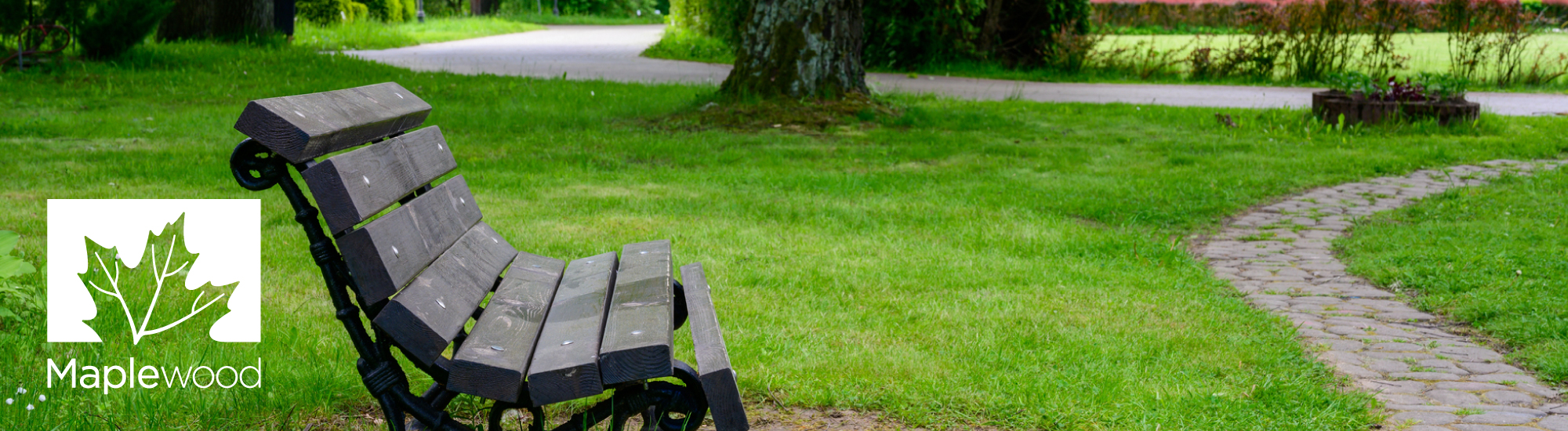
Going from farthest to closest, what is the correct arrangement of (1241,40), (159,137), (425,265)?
(1241,40)
(159,137)
(425,265)

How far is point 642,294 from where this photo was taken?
8.24 ft

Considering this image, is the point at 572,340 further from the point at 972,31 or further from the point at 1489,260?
the point at 972,31

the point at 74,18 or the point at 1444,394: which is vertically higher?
the point at 74,18

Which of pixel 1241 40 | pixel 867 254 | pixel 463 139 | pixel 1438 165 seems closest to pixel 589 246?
pixel 867 254

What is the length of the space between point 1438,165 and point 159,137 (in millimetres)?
9086

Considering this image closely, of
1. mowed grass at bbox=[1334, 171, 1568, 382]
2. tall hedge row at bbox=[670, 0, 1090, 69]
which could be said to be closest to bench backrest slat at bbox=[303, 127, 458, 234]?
mowed grass at bbox=[1334, 171, 1568, 382]

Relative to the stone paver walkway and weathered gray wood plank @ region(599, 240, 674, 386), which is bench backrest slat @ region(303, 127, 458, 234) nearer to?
weathered gray wood plank @ region(599, 240, 674, 386)

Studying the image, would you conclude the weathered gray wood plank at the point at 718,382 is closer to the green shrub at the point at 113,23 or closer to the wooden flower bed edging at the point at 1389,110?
the wooden flower bed edging at the point at 1389,110

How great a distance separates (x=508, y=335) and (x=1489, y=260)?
451 centimetres

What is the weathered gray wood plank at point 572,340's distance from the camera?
203cm

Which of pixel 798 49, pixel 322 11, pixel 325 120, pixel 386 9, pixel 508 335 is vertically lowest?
pixel 508 335

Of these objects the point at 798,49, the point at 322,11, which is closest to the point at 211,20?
the point at 798,49

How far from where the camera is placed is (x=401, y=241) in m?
2.30

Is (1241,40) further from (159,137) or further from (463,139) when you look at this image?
(159,137)
